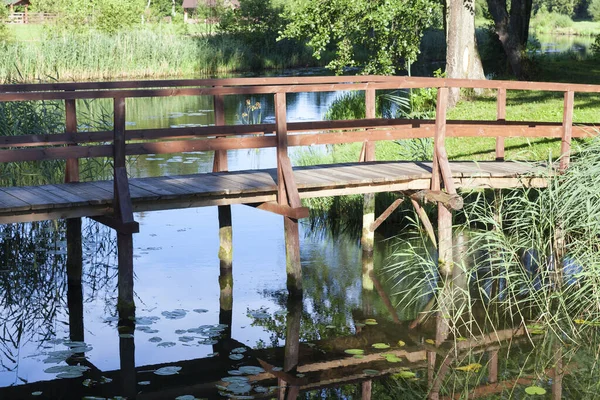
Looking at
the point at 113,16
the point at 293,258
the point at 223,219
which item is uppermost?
the point at 113,16

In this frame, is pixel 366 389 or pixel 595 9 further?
pixel 595 9

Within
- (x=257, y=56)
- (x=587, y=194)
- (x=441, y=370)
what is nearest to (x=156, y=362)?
(x=441, y=370)

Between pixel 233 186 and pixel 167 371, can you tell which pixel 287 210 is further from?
pixel 167 371

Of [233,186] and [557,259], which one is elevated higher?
[233,186]

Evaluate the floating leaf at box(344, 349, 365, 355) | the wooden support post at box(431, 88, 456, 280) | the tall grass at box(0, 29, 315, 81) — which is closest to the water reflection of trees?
the floating leaf at box(344, 349, 365, 355)

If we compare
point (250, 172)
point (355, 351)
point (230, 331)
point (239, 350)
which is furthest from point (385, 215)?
point (239, 350)

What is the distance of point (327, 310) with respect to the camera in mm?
8508

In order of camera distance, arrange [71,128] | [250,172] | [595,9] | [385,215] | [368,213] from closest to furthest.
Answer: [71,128] → [250,172] → [385,215] → [368,213] → [595,9]

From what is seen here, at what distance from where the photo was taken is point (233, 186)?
855 centimetres

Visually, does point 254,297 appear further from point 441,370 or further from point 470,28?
point 470,28

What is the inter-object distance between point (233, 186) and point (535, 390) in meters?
3.32

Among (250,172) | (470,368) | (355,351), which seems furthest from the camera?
(250,172)

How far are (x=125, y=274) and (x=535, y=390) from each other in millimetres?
3498

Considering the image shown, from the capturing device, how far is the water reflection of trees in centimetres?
784
